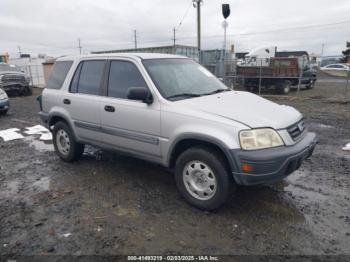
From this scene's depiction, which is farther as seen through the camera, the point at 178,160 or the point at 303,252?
the point at 178,160

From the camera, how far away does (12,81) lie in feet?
54.3

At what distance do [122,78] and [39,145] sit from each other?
11.8 feet

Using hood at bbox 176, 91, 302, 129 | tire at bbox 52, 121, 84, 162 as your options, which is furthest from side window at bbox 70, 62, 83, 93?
hood at bbox 176, 91, 302, 129

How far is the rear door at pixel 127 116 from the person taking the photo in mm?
3787

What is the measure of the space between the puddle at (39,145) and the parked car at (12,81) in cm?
1089

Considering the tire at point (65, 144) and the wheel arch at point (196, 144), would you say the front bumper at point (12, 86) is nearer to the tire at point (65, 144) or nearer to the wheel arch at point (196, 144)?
the tire at point (65, 144)

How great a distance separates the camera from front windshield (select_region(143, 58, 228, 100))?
151 inches

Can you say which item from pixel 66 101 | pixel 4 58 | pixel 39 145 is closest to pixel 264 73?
pixel 39 145

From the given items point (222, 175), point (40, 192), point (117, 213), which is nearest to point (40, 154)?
point (40, 192)

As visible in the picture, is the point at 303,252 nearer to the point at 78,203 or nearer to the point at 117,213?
the point at 117,213

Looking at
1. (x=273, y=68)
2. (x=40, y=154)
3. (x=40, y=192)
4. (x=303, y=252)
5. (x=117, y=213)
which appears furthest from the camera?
(x=273, y=68)

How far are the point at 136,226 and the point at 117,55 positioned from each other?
250 centimetres

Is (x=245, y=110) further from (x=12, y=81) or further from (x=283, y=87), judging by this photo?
(x=12, y=81)

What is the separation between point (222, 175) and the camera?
324cm
